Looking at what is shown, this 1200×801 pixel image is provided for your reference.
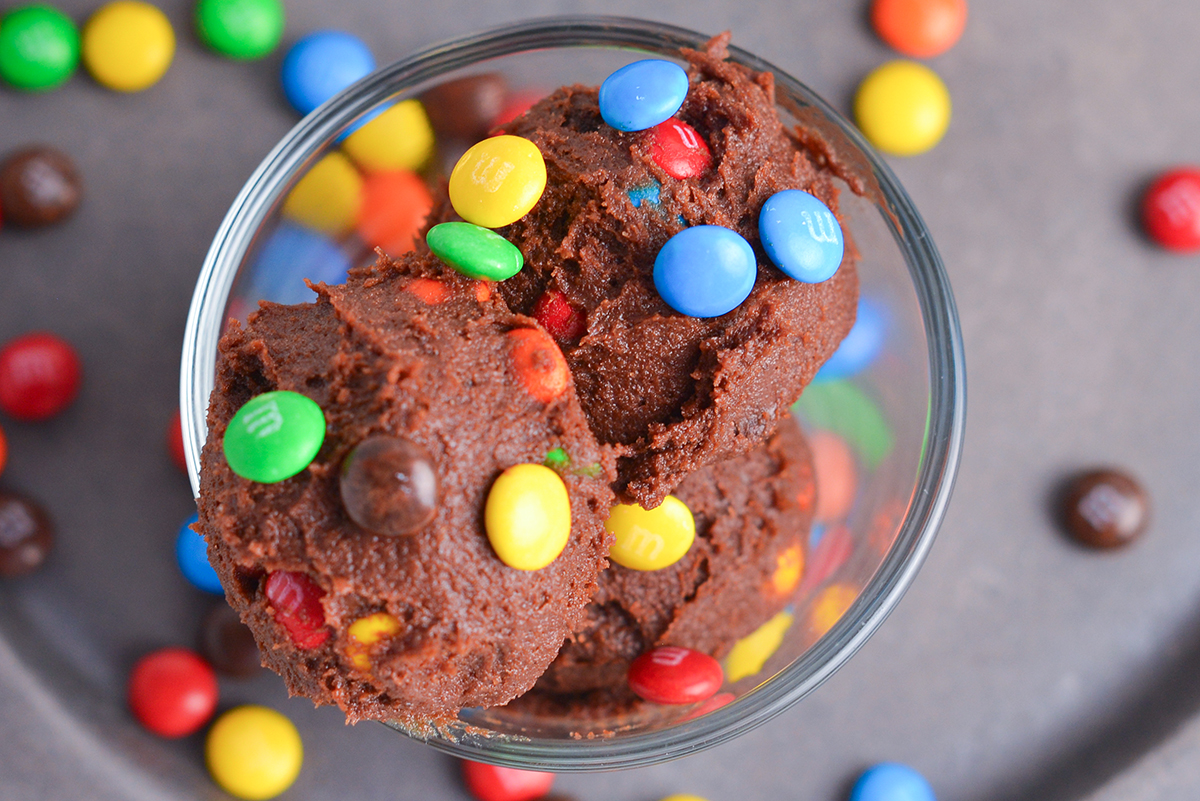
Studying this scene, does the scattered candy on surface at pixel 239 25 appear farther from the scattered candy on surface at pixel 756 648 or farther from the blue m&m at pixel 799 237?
the scattered candy on surface at pixel 756 648

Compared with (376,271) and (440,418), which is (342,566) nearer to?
(440,418)

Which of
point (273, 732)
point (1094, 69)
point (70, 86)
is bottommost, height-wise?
point (273, 732)

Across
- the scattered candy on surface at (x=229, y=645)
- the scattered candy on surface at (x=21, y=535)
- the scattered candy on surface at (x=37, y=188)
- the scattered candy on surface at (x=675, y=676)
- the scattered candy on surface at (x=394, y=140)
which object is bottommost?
the scattered candy on surface at (x=229, y=645)

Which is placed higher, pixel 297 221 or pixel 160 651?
pixel 297 221

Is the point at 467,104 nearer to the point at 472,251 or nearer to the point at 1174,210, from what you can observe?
the point at 472,251

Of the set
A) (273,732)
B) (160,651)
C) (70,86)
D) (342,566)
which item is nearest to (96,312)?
(70,86)

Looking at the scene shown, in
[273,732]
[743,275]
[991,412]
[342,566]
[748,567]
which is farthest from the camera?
[991,412]

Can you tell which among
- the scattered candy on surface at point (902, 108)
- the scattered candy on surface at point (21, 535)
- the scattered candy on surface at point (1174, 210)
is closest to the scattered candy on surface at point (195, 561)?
the scattered candy on surface at point (21, 535)
